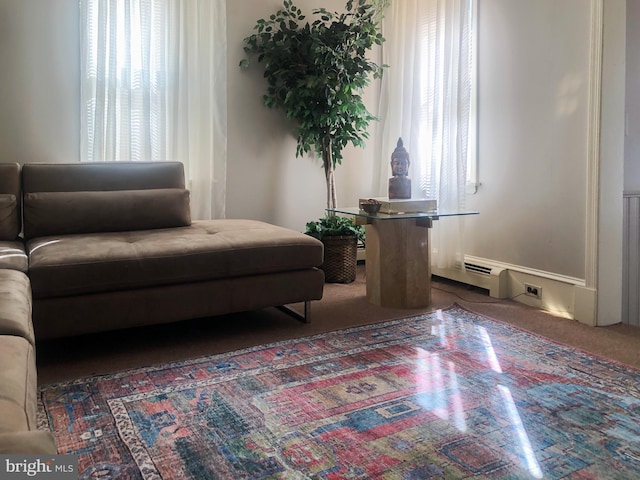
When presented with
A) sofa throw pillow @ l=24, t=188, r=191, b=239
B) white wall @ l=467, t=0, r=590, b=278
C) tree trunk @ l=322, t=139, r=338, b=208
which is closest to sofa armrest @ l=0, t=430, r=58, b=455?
sofa throw pillow @ l=24, t=188, r=191, b=239

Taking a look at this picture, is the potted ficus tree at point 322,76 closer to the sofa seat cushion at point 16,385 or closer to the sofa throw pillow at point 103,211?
the sofa throw pillow at point 103,211

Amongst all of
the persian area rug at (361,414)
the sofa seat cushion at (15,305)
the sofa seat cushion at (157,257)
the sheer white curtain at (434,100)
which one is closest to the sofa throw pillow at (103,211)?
the sofa seat cushion at (157,257)

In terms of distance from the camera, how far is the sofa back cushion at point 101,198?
2730 mm

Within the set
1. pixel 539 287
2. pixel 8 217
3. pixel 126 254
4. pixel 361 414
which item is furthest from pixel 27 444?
pixel 539 287

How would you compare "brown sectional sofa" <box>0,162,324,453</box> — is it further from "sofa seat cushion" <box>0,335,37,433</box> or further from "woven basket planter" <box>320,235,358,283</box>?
"woven basket planter" <box>320,235,358,283</box>

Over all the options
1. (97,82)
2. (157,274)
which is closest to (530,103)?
(157,274)

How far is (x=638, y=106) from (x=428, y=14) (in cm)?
146

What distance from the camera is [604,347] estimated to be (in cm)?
242

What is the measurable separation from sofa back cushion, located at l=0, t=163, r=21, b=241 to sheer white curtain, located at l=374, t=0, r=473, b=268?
2.39 m

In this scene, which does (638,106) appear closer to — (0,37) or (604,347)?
(604,347)

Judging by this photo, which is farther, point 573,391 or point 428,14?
point 428,14

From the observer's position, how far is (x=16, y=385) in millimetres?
1090

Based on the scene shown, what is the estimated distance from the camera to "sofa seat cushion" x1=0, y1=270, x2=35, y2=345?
1.42 meters

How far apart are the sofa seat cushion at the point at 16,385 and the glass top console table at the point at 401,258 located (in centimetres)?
199
